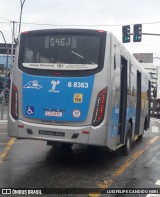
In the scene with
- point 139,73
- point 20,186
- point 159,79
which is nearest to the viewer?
point 20,186

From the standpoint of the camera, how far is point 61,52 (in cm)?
885

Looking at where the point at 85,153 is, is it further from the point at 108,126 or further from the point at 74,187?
the point at 74,187

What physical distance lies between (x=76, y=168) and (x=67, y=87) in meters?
1.96

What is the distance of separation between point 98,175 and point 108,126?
1.12 metres

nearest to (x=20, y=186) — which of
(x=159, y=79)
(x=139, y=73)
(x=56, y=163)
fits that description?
(x=56, y=163)

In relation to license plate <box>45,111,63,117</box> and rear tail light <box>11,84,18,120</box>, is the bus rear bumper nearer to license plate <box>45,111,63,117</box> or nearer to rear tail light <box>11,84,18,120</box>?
rear tail light <box>11,84,18,120</box>

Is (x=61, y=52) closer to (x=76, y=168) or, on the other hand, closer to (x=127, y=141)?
(x=76, y=168)

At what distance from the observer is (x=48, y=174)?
26.2 ft

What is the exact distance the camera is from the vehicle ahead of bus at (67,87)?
838 centimetres

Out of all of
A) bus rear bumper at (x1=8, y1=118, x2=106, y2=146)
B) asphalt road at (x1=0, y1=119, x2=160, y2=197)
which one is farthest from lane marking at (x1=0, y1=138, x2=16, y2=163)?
bus rear bumper at (x1=8, y1=118, x2=106, y2=146)

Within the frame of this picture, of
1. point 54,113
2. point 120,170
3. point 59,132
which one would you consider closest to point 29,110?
point 54,113

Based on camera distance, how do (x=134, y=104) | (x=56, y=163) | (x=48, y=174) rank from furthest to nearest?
(x=134, y=104)
(x=56, y=163)
(x=48, y=174)

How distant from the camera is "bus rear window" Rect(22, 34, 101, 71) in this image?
339 inches

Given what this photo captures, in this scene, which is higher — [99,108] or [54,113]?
[99,108]
